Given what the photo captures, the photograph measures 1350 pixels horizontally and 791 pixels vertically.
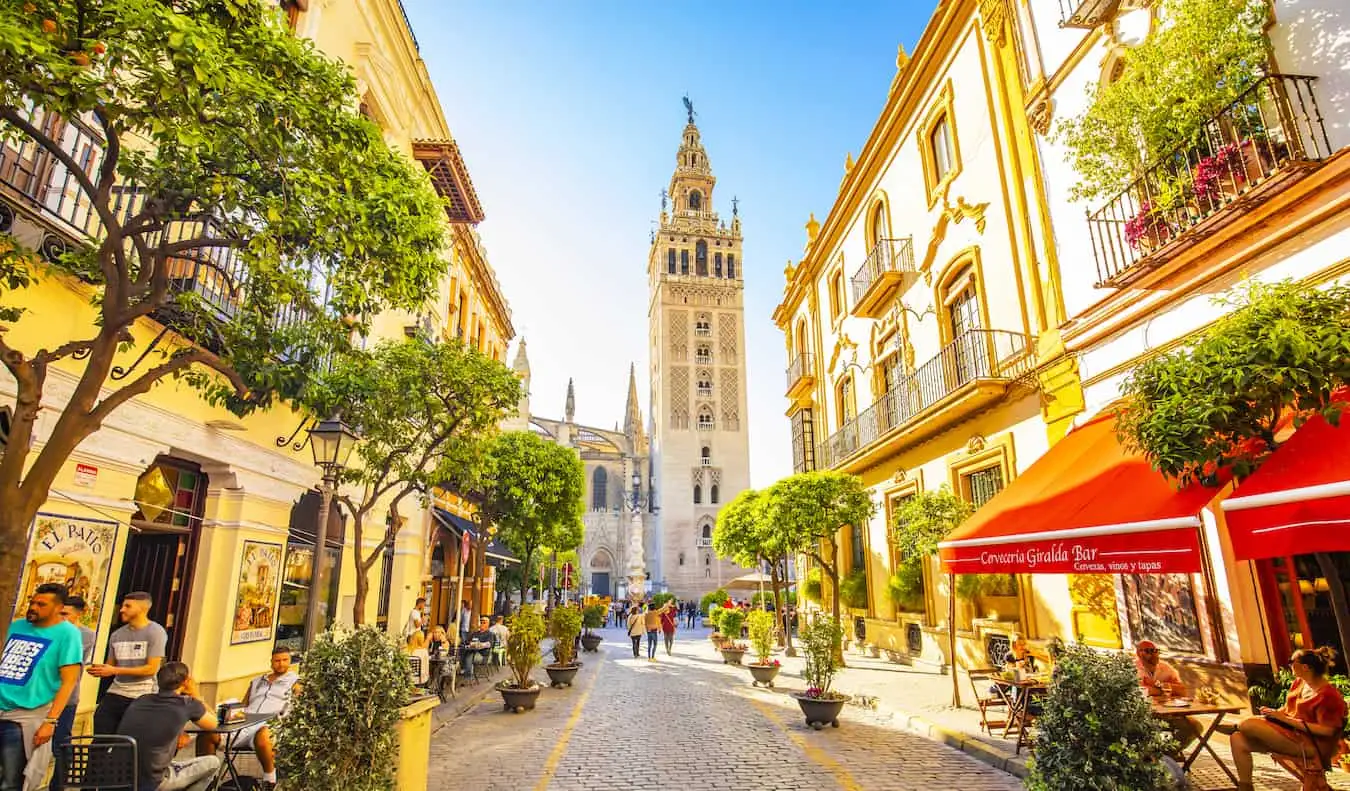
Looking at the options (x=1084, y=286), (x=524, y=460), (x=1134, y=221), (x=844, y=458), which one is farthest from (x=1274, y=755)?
(x=524, y=460)

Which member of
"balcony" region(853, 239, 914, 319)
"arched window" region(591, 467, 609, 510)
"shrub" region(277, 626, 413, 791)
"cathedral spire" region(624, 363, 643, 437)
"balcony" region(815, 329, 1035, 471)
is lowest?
"shrub" region(277, 626, 413, 791)

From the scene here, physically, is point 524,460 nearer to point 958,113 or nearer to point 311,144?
point 958,113

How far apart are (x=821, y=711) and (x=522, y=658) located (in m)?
4.68

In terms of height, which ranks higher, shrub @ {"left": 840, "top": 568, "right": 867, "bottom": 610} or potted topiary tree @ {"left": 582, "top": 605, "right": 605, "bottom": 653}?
shrub @ {"left": 840, "top": 568, "right": 867, "bottom": 610}

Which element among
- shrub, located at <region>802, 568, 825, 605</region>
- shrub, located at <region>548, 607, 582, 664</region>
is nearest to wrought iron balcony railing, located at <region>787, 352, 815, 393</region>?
shrub, located at <region>802, 568, 825, 605</region>

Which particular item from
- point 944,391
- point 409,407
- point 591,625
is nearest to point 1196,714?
point 944,391

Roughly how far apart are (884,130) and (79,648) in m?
17.4

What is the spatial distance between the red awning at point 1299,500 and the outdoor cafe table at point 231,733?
7433mm

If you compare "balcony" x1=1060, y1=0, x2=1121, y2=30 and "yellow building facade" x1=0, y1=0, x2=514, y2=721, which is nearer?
"yellow building facade" x1=0, y1=0, x2=514, y2=721

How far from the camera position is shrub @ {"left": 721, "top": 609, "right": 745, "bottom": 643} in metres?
19.8

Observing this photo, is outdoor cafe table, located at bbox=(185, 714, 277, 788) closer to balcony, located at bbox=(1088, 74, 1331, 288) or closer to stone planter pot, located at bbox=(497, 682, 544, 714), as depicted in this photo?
stone planter pot, located at bbox=(497, 682, 544, 714)

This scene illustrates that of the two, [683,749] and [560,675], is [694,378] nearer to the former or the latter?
[560,675]

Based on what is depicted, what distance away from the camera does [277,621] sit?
397 inches

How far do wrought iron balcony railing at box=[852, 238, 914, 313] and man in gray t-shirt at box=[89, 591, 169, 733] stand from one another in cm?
1360
